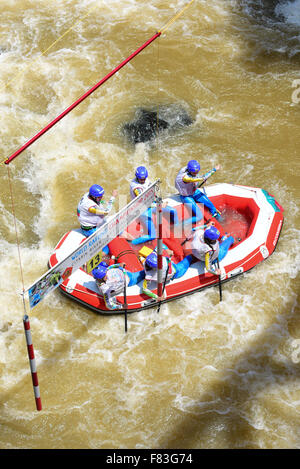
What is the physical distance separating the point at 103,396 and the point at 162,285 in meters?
1.71

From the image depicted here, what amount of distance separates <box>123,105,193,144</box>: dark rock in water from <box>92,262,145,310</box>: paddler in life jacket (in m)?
4.24

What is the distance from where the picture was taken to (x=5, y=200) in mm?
10148

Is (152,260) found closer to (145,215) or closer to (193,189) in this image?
(145,215)

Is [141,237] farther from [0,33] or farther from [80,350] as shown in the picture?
[0,33]

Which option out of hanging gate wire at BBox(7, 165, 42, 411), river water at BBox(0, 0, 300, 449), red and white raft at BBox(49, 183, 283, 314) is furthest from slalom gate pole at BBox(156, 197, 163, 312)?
hanging gate wire at BBox(7, 165, 42, 411)

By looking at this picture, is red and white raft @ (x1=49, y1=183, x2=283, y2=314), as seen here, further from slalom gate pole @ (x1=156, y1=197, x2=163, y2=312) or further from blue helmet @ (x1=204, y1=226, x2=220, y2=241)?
blue helmet @ (x1=204, y1=226, x2=220, y2=241)

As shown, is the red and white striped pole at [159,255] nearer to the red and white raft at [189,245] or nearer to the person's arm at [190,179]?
the red and white raft at [189,245]

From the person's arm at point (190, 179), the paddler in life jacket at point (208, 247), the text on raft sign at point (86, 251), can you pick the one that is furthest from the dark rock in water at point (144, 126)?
the text on raft sign at point (86, 251)

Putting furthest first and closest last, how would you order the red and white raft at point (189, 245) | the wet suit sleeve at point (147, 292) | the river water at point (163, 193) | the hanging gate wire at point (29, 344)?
the red and white raft at point (189, 245)
the wet suit sleeve at point (147, 292)
the river water at point (163, 193)
the hanging gate wire at point (29, 344)

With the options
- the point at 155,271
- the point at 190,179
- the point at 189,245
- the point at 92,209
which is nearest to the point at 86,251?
the point at 155,271

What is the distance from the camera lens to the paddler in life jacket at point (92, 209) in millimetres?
8133

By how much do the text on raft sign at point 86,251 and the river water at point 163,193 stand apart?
2.07 metres

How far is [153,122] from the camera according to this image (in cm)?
1157
